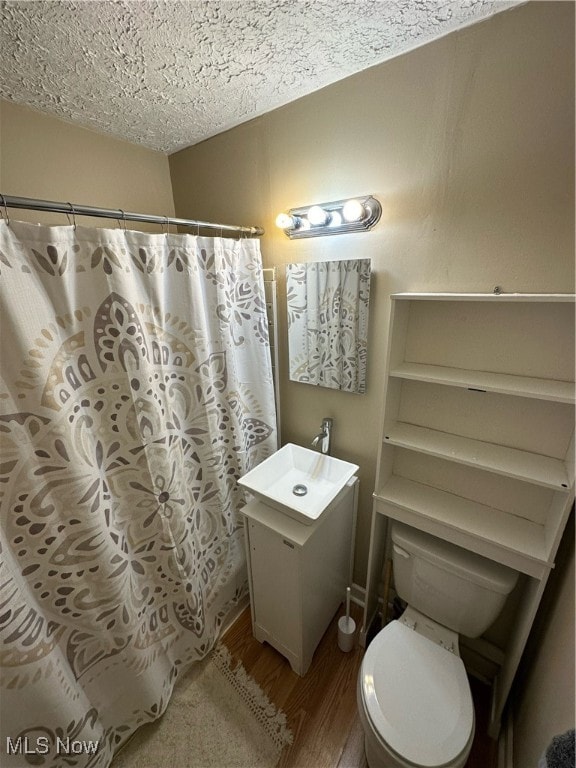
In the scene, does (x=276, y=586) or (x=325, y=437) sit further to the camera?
(x=325, y=437)

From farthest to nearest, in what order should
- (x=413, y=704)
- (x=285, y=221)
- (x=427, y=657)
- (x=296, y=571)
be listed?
(x=285, y=221) → (x=296, y=571) → (x=427, y=657) → (x=413, y=704)

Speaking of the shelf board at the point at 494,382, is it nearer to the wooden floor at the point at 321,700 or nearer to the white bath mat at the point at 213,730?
the wooden floor at the point at 321,700

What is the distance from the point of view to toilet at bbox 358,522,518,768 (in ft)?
2.89

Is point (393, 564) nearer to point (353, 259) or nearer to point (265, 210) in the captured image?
point (353, 259)

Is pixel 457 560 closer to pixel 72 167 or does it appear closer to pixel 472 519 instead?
Answer: pixel 472 519

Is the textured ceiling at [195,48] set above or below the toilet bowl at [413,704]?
above

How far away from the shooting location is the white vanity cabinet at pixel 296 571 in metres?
1.20

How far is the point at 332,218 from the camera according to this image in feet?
4.06

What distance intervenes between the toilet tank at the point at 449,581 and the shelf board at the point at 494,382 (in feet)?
2.23

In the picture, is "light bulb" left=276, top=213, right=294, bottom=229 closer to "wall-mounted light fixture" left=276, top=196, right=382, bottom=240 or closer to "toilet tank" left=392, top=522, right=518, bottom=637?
"wall-mounted light fixture" left=276, top=196, right=382, bottom=240

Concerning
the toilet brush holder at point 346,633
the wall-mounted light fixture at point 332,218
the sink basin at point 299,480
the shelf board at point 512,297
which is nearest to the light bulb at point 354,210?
the wall-mounted light fixture at point 332,218

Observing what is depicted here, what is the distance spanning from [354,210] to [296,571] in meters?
1.44

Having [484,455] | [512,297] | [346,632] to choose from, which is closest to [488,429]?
[484,455]

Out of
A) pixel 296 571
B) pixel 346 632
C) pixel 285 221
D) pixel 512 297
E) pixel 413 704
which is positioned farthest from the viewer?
pixel 346 632
